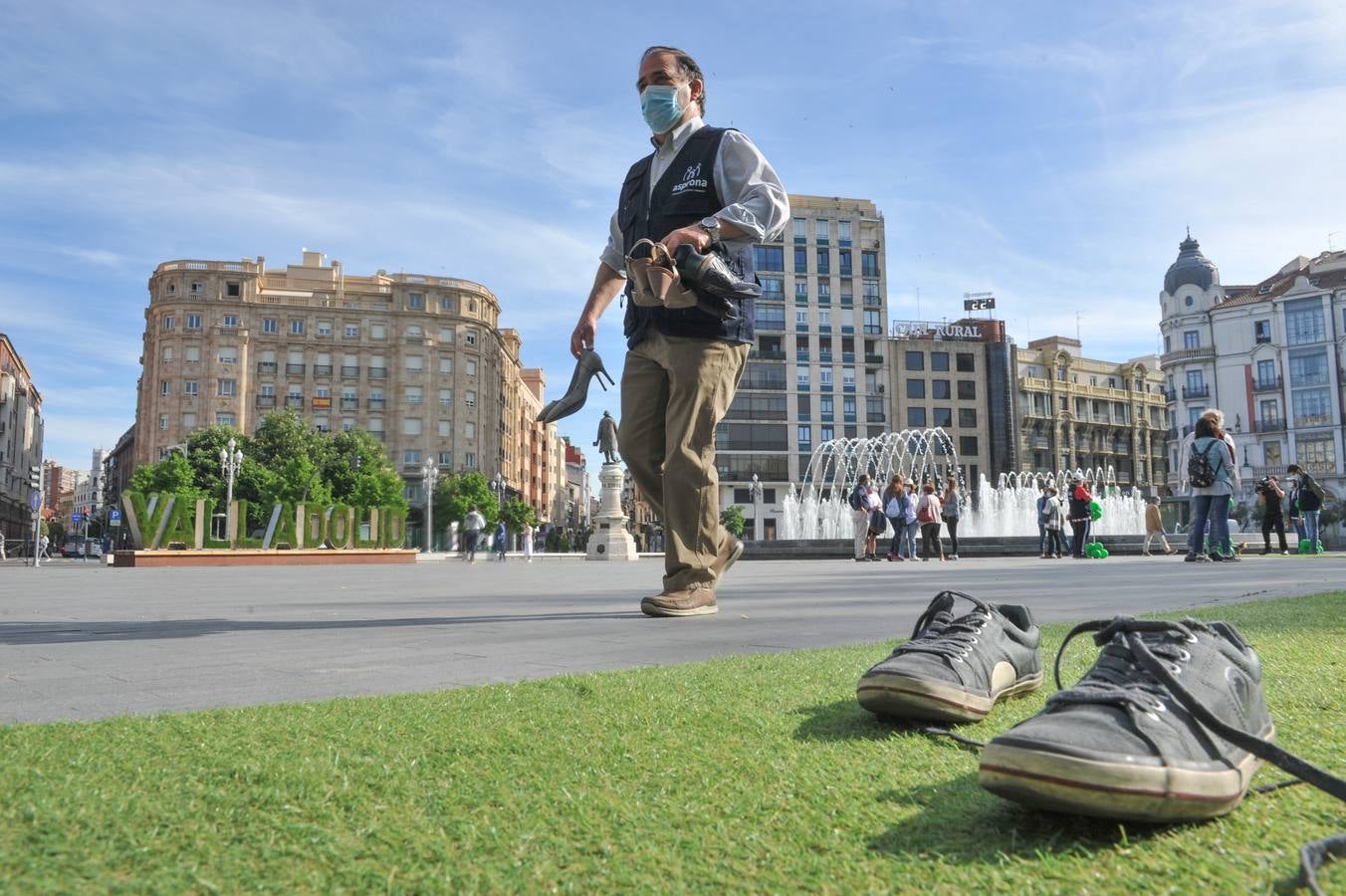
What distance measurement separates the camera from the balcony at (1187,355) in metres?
Result: 69.6

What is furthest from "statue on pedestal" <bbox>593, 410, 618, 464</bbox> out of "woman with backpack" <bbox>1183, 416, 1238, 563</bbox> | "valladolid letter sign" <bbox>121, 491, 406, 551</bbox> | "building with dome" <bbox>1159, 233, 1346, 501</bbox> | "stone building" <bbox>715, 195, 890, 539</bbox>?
"building with dome" <bbox>1159, 233, 1346, 501</bbox>

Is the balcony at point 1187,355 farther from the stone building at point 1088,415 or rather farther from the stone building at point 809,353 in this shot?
the stone building at point 809,353

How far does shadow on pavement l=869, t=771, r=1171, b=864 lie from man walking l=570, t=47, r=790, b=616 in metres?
3.14

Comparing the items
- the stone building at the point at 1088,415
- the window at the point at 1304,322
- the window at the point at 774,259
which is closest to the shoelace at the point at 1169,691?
the window at the point at 774,259

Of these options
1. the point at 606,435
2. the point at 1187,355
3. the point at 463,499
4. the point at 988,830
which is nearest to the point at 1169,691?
the point at 988,830

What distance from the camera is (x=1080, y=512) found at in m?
18.7

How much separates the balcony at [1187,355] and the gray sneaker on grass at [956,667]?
7755 centimetres

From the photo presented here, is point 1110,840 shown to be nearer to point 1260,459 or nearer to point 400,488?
point 400,488

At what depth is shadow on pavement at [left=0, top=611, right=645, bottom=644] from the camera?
11.7ft

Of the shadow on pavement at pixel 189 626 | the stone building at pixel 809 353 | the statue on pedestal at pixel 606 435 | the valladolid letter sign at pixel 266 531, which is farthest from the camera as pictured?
the stone building at pixel 809 353

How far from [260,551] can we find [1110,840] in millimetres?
24381

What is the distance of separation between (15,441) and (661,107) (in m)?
116

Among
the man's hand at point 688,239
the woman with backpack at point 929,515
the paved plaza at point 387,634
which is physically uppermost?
the man's hand at point 688,239

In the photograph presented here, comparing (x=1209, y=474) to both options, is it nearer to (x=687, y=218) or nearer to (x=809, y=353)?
(x=687, y=218)
